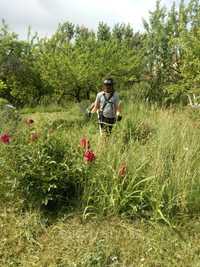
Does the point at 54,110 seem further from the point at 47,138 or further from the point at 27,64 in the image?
the point at 47,138

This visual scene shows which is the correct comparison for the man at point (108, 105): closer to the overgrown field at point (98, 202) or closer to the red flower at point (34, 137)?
the overgrown field at point (98, 202)

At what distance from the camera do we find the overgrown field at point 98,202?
3.83 metres

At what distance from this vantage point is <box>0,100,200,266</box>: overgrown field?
12.6 feet

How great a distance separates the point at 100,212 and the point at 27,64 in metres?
17.8

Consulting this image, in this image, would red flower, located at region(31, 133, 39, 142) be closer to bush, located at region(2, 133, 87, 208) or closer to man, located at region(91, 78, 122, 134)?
bush, located at region(2, 133, 87, 208)

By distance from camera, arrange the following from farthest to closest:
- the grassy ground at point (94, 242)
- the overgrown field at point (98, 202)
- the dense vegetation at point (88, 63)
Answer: the dense vegetation at point (88, 63) → the overgrown field at point (98, 202) → the grassy ground at point (94, 242)

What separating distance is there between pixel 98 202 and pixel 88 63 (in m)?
14.8

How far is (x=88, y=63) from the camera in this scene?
18.8 metres

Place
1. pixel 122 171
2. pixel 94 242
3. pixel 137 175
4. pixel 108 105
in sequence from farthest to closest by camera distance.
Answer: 1. pixel 108 105
2. pixel 137 175
3. pixel 122 171
4. pixel 94 242

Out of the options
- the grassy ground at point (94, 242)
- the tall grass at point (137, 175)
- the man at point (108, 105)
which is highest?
the man at point (108, 105)

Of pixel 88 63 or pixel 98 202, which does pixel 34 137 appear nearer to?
pixel 98 202

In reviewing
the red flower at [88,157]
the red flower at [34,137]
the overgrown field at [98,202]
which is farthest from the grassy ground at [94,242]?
the red flower at [34,137]

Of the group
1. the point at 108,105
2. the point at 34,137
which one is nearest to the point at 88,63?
the point at 108,105

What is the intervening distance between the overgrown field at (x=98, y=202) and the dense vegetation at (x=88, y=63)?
1319 centimetres
